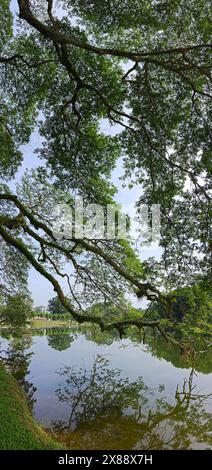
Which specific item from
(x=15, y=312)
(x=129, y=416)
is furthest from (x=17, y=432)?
(x=15, y=312)

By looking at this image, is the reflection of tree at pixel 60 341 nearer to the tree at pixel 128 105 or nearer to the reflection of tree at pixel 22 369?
the reflection of tree at pixel 22 369

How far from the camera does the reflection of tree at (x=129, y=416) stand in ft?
24.6

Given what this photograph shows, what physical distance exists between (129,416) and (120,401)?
53.6 inches

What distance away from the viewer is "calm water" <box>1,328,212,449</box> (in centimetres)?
765

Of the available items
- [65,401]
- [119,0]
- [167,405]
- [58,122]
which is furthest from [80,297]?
[119,0]

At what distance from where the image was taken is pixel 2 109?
9.09 metres

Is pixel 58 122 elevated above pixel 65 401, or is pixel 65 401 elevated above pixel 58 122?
pixel 58 122

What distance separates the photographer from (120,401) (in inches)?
409

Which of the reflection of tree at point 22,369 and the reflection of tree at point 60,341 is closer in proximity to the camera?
the reflection of tree at point 22,369

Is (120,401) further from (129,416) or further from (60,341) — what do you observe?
(60,341)

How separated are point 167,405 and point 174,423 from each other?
4.43 ft

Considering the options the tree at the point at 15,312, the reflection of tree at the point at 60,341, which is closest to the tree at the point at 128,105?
the tree at the point at 15,312

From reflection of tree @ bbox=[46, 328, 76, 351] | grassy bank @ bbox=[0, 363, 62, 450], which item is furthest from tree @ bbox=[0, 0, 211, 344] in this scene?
reflection of tree @ bbox=[46, 328, 76, 351]

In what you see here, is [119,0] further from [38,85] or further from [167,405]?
[167,405]
